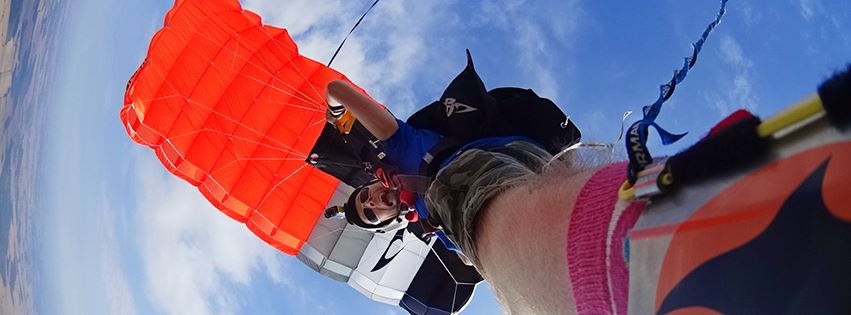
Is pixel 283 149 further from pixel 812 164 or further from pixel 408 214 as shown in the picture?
pixel 812 164

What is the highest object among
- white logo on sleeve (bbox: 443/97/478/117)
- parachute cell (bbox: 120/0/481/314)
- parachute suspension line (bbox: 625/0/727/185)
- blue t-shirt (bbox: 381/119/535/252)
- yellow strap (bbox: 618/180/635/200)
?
parachute suspension line (bbox: 625/0/727/185)

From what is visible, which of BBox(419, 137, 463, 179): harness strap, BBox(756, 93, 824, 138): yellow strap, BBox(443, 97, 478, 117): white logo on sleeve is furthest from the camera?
BBox(443, 97, 478, 117): white logo on sleeve

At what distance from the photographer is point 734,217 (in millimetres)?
661

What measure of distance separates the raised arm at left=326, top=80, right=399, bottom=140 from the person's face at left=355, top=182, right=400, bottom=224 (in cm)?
63

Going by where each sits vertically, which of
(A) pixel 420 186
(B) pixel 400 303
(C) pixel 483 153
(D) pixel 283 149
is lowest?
(B) pixel 400 303

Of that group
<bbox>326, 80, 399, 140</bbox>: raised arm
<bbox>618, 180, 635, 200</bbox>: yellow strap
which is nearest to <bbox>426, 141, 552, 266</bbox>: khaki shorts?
<bbox>618, 180, 635, 200</bbox>: yellow strap

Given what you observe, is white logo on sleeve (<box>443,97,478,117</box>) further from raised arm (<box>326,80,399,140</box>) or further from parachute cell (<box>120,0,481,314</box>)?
parachute cell (<box>120,0,481,314</box>)

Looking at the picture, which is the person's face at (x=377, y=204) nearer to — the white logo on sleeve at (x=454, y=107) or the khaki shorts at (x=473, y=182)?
the white logo on sleeve at (x=454, y=107)

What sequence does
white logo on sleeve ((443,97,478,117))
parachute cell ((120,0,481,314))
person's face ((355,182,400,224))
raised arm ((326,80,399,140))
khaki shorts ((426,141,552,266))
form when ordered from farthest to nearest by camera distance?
1. parachute cell ((120,0,481,314))
2. person's face ((355,182,400,224))
3. raised arm ((326,80,399,140))
4. white logo on sleeve ((443,97,478,117))
5. khaki shorts ((426,141,552,266))

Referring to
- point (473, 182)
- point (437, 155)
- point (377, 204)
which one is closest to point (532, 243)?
point (473, 182)

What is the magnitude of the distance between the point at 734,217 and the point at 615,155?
2.23 feet

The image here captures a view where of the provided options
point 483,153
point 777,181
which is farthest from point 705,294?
point 483,153

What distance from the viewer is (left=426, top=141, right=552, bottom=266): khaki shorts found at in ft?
5.32

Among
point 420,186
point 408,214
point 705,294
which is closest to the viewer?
point 705,294
